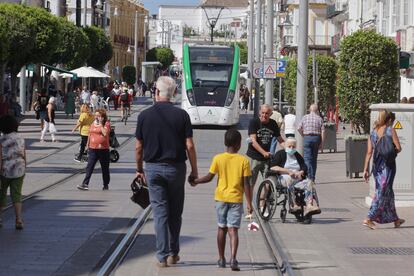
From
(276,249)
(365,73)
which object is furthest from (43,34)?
(276,249)

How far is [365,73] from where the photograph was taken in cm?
3020

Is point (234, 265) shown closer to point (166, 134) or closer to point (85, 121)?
point (166, 134)

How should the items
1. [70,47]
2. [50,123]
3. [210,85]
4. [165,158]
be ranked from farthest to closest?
1. [70,47]
2. [210,85]
3. [50,123]
4. [165,158]

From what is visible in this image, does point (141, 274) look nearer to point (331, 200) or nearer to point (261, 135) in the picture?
point (261, 135)

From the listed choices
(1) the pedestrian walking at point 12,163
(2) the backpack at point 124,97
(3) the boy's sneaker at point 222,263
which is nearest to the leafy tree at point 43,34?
(2) the backpack at point 124,97

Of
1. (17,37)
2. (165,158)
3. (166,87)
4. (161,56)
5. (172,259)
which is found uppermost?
(161,56)

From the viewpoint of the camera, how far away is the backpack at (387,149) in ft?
53.8

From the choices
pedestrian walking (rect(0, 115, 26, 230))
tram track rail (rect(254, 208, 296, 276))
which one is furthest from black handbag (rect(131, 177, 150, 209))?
pedestrian walking (rect(0, 115, 26, 230))

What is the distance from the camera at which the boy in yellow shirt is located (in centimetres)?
1222

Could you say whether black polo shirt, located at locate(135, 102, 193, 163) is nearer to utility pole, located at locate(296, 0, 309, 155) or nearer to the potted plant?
utility pole, located at locate(296, 0, 309, 155)

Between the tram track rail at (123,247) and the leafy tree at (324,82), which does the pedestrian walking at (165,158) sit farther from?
the leafy tree at (324,82)

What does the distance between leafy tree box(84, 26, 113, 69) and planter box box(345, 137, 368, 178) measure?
2085 inches

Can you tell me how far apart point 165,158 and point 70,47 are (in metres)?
56.5

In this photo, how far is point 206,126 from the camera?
50938 millimetres
